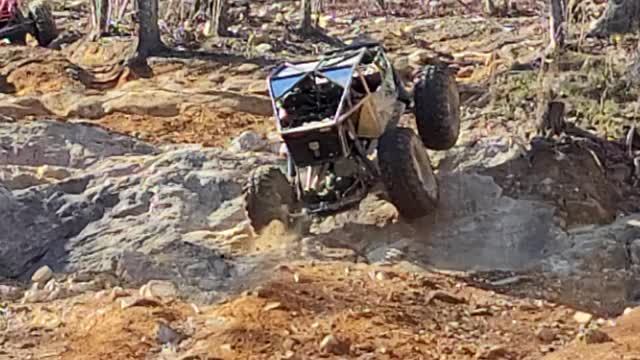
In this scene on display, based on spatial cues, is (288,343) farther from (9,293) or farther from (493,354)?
(9,293)

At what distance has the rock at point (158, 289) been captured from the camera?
6168 mm

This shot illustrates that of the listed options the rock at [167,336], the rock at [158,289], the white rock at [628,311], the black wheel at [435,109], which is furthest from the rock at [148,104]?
the white rock at [628,311]

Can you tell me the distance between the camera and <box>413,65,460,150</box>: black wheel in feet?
25.1

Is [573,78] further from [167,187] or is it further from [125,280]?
[125,280]

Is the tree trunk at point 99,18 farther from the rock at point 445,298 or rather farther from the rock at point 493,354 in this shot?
the rock at point 493,354

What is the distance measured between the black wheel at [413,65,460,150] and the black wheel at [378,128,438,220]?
0.61 m

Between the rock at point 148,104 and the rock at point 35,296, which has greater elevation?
the rock at point 35,296

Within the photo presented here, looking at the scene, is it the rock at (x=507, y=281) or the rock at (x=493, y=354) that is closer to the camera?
the rock at (x=493, y=354)

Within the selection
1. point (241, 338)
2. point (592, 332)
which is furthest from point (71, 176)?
point (592, 332)

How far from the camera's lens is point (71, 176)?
868 cm

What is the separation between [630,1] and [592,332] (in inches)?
380

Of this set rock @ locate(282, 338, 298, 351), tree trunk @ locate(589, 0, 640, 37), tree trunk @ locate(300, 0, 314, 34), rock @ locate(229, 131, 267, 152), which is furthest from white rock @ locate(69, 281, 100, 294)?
tree trunk @ locate(300, 0, 314, 34)

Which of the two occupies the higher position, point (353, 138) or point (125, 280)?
point (353, 138)

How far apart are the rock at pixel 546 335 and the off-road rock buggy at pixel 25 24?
12.8 metres
